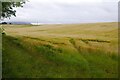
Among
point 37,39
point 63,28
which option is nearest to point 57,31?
point 63,28

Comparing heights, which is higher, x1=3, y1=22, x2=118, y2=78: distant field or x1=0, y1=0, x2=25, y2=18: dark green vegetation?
x1=0, y1=0, x2=25, y2=18: dark green vegetation

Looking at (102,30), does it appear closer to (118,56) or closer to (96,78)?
(118,56)

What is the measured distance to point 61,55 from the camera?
84.3ft

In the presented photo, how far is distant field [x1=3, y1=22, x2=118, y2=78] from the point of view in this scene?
79.0 ft

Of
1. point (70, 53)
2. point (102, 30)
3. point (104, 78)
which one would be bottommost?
point (104, 78)

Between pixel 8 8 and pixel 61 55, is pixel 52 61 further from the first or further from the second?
pixel 8 8

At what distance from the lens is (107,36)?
2834 centimetres

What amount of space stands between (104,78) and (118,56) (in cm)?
282

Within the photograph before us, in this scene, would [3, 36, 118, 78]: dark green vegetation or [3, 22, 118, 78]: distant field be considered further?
[3, 22, 118, 78]: distant field

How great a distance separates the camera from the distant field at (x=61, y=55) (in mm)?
24078

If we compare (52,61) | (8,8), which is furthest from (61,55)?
(8,8)

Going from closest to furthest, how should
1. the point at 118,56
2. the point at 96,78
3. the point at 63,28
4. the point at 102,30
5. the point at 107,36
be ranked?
the point at 96,78
the point at 118,56
the point at 107,36
the point at 102,30
the point at 63,28

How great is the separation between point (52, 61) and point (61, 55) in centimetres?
95

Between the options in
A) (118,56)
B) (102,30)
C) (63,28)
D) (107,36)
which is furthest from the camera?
(63,28)
